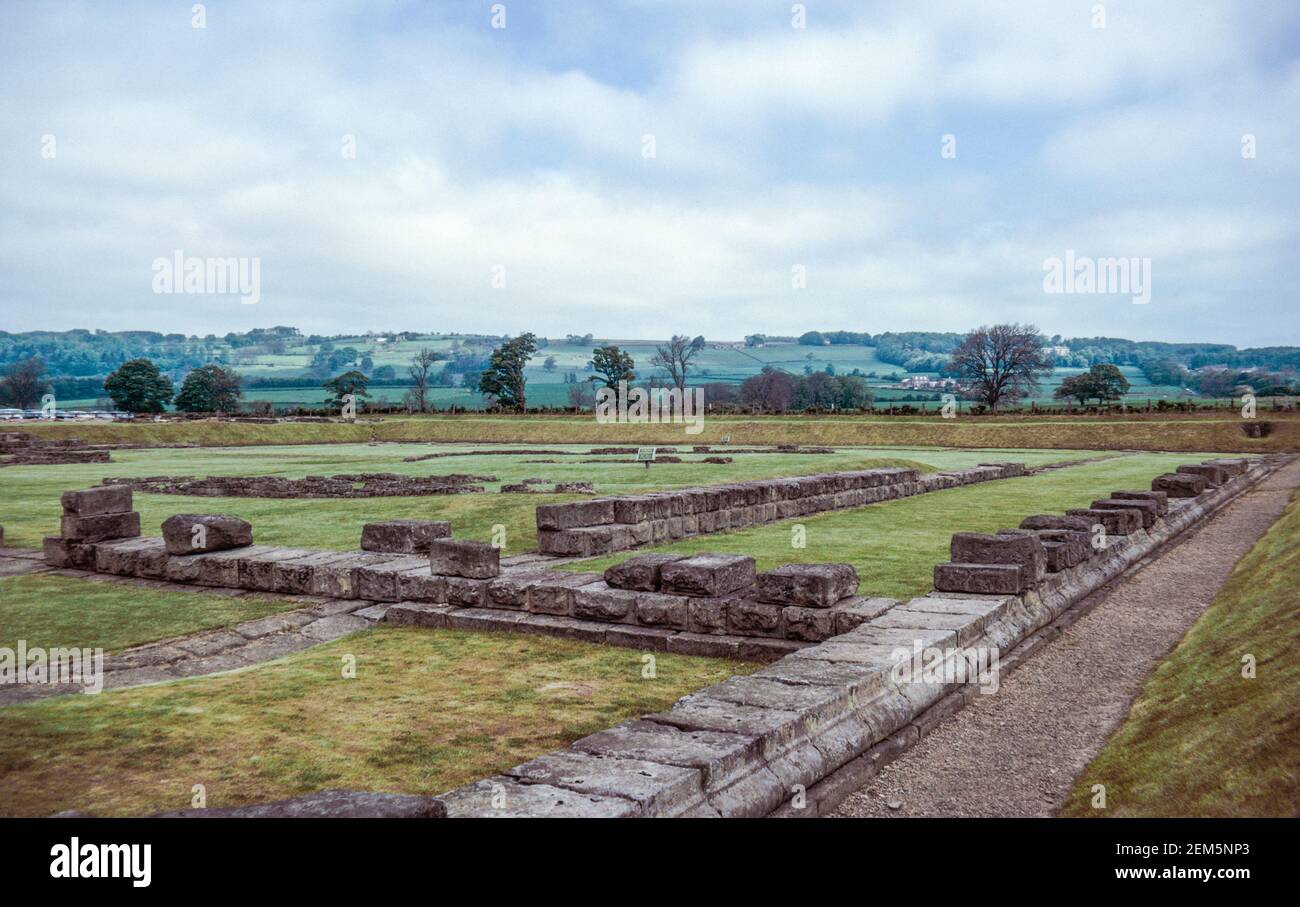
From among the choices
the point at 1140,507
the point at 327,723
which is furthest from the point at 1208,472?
the point at 327,723

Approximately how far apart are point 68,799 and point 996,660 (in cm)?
598

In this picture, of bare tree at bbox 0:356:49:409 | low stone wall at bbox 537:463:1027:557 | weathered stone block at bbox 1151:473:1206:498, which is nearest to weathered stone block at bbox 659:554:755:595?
low stone wall at bbox 537:463:1027:557

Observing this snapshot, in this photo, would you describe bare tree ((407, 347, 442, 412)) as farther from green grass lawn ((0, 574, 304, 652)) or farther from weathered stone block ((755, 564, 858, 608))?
weathered stone block ((755, 564, 858, 608))

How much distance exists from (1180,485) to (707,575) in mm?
14221

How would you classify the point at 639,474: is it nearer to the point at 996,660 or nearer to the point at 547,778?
the point at 996,660

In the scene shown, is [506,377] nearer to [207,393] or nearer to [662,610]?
[207,393]

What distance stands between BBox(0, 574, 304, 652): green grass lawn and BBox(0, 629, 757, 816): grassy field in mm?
1784

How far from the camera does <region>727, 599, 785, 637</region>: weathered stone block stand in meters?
7.33

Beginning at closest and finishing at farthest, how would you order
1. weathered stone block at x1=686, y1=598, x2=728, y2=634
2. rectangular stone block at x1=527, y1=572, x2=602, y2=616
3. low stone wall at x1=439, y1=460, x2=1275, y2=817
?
low stone wall at x1=439, y1=460, x2=1275, y2=817 < weathered stone block at x1=686, y1=598, x2=728, y2=634 < rectangular stone block at x1=527, y1=572, x2=602, y2=616

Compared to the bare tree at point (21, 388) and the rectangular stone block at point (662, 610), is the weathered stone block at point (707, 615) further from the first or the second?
the bare tree at point (21, 388)

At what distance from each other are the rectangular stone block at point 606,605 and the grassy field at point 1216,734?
3890 mm
